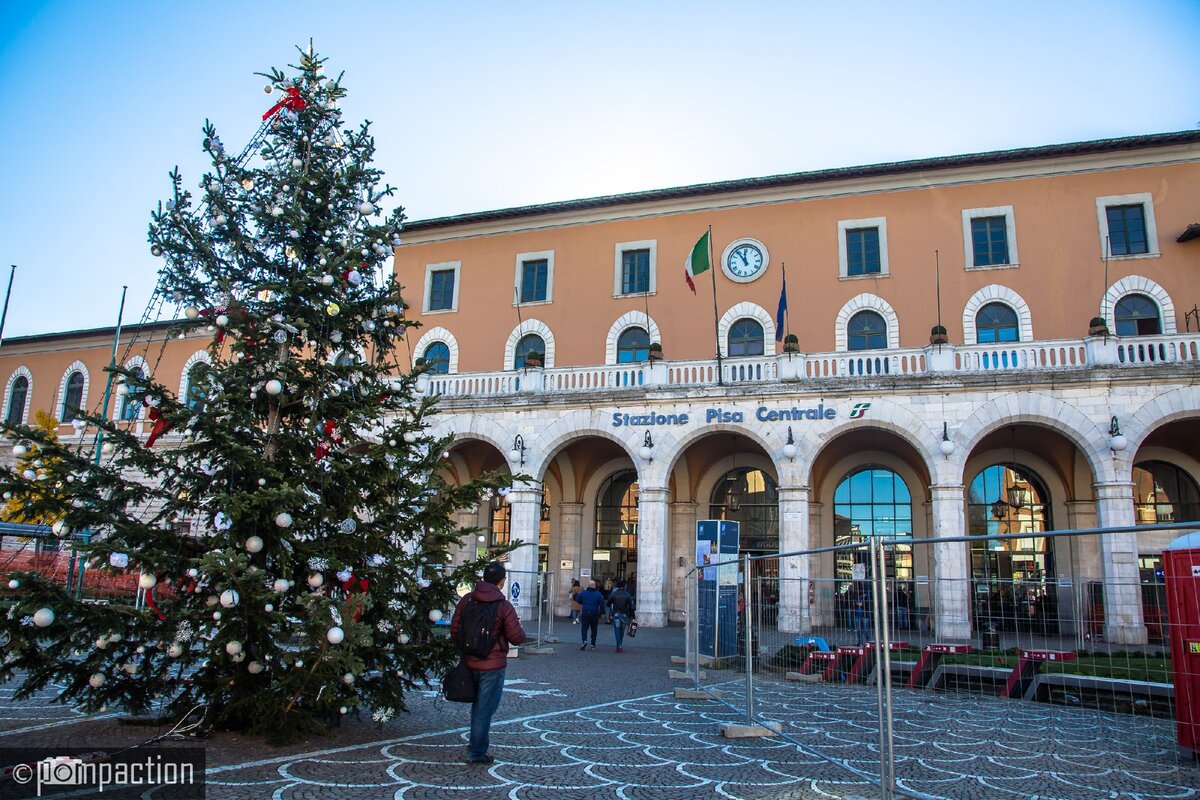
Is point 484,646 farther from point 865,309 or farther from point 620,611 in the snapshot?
point 865,309

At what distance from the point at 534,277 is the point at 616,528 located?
29.4 feet

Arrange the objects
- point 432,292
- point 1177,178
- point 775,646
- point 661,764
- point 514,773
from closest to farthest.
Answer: point 514,773
point 661,764
point 775,646
point 1177,178
point 432,292

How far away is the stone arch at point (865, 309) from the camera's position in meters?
24.0

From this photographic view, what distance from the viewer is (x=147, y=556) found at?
23.2 feet

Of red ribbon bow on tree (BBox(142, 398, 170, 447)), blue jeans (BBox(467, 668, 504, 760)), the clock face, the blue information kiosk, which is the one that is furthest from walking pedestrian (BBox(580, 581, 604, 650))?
the clock face

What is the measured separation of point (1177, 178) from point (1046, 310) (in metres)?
4.98

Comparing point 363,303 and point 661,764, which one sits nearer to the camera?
point 661,764

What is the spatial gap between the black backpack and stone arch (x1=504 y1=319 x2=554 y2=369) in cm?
2032

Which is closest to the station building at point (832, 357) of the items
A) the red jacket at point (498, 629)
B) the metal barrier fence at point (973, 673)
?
the metal barrier fence at point (973, 673)

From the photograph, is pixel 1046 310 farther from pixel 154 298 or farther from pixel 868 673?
pixel 154 298

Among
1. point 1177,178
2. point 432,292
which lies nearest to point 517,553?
point 432,292

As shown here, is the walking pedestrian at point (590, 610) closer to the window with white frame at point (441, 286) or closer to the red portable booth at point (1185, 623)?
the red portable booth at point (1185, 623)

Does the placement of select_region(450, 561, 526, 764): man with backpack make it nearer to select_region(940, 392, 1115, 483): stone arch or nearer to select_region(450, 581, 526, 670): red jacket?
select_region(450, 581, 526, 670): red jacket

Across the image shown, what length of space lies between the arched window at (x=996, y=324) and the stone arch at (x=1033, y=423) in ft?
12.8
